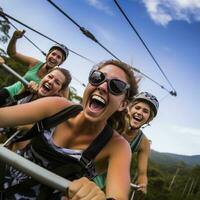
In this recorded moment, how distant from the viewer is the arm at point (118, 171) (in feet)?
6.75

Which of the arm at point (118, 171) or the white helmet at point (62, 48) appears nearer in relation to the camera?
the arm at point (118, 171)

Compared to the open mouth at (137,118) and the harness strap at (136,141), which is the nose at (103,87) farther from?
the harness strap at (136,141)

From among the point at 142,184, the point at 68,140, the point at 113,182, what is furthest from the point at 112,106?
the point at 142,184

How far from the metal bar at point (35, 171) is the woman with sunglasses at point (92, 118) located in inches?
36.4

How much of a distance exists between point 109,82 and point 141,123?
8.97ft

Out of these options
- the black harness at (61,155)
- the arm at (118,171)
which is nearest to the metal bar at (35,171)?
the arm at (118,171)

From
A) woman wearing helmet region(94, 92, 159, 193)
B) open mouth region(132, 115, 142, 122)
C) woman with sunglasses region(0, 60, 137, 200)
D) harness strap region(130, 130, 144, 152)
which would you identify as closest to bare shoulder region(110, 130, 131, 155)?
woman with sunglasses region(0, 60, 137, 200)

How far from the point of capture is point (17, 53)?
633 cm

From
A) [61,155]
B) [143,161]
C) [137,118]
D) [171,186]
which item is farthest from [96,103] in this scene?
[171,186]

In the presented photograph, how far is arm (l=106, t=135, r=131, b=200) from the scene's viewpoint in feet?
6.75

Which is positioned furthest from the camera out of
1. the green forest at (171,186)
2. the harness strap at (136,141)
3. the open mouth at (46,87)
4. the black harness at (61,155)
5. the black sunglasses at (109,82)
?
the green forest at (171,186)

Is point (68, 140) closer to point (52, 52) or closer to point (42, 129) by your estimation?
point (42, 129)

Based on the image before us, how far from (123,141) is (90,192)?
1164mm

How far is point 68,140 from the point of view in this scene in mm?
2629
